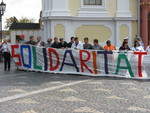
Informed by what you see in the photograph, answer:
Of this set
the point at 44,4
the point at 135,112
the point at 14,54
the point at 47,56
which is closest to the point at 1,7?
the point at 44,4

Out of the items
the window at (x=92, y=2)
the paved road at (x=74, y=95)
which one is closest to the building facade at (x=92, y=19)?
the window at (x=92, y=2)

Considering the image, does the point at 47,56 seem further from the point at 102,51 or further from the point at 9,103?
the point at 9,103

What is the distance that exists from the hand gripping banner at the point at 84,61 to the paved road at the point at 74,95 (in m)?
0.81

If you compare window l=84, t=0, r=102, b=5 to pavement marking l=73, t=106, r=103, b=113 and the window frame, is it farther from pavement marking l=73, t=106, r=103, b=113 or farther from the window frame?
pavement marking l=73, t=106, r=103, b=113

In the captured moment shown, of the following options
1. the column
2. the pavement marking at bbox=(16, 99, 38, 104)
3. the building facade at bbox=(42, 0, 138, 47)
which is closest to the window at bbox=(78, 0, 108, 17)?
the building facade at bbox=(42, 0, 138, 47)

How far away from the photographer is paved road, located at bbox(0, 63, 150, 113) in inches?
265

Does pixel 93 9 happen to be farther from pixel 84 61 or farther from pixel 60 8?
pixel 84 61

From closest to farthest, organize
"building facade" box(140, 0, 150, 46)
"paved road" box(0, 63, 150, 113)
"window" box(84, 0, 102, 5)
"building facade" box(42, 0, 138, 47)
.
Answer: "paved road" box(0, 63, 150, 113)
"building facade" box(42, 0, 138, 47)
"window" box(84, 0, 102, 5)
"building facade" box(140, 0, 150, 46)

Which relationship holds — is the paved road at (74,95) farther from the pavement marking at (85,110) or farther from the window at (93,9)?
the window at (93,9)

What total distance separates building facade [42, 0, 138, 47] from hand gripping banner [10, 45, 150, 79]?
6.50 metres

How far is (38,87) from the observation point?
9.27 m

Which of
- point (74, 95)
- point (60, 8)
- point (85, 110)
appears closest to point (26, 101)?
point (74, 95)

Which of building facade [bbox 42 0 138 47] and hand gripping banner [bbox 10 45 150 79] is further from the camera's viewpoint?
building facade [bbox 42 0 138 47]

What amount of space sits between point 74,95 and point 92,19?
1310 cm
